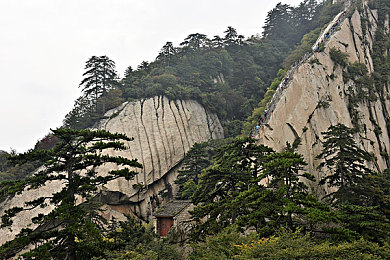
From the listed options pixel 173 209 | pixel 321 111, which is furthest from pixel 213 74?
pixel 173 209

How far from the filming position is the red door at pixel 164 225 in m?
24.0

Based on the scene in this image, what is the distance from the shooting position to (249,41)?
5788cm

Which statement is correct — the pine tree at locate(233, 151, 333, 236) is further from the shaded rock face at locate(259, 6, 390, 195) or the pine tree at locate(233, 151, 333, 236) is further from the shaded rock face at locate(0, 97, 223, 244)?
the shaded rock face at locate(0, 97, 223, 244)

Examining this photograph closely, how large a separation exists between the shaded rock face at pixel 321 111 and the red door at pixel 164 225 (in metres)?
10.4

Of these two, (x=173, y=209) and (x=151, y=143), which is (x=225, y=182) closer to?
(x=173, y=209)

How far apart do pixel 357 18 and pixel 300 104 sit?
19.8m

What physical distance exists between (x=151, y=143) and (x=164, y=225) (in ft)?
39.1

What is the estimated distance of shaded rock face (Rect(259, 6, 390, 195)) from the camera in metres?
27.6

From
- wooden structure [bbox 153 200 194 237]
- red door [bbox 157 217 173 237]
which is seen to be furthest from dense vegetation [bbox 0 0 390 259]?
red door [bbox 157 217 173 237]

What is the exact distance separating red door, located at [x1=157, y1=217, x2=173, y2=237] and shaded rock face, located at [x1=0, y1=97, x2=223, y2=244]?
647 cm

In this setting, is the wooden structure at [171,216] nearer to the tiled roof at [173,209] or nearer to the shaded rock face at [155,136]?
the tiled roof at [173,209]

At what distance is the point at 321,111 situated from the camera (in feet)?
98.4

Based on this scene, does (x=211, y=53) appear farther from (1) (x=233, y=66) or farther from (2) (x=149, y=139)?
(2) (x=149, y=139)

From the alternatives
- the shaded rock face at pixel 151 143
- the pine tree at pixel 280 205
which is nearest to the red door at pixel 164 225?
the shaded rock face at pixel 151 143
